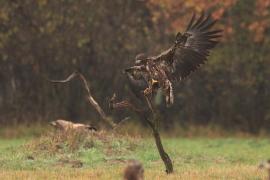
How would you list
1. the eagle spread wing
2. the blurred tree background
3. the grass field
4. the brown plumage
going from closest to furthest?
the brown plumage < the grass field < the eagle spread wing < the blurred tree background

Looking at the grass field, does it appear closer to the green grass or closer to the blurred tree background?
the green grass

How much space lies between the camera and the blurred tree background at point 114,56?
3009 centimetres

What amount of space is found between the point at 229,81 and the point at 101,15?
5828 mm

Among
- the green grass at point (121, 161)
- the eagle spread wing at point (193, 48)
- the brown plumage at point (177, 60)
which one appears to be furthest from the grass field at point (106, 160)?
the eagle spread wing at point (193, 48)

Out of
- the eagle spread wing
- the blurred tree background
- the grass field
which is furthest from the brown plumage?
the blurred tree background

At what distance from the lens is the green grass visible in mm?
14031

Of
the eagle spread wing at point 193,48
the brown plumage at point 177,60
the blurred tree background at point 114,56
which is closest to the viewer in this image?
the brown plumage at point 177,60

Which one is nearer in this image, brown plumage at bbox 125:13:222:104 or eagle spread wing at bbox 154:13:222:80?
brown plumage at bbox 125:13:222:104

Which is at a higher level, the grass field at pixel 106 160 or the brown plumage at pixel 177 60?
the brown plumage at pixel 177 60

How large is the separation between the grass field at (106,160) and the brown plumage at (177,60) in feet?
5.48

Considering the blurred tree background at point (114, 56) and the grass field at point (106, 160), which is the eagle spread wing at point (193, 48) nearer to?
the grass field at point (106, 160)

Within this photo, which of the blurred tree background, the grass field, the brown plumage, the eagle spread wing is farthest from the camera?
the blurred tree background

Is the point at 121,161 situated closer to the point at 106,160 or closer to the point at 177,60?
the point at 106,160

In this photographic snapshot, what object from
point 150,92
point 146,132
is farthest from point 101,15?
point 150,92
